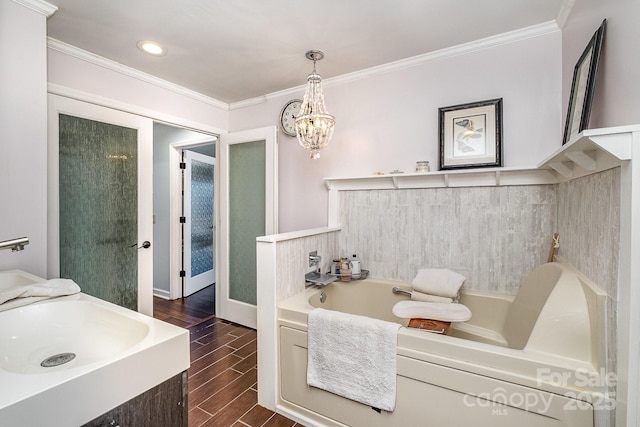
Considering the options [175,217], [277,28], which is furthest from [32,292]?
[175,217]

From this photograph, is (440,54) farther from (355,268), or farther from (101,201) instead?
(101,201)

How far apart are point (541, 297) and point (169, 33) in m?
Result: 2.94

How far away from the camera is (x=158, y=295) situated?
4188 mm

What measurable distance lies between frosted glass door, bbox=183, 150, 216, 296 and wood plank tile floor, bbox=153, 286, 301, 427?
0.66m

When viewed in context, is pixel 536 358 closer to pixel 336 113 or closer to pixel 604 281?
pixel 604 281

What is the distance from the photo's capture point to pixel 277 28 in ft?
6.61

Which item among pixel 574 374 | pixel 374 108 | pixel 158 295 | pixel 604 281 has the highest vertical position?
pixel 374 108

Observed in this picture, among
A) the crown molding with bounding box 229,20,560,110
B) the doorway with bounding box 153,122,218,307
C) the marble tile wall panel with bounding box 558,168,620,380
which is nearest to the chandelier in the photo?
the crown molding with bounding box 229,20,560,110

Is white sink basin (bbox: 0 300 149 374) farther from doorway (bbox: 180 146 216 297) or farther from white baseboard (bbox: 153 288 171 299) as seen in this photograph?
white baseboard (bbox: 153 288 171 299)

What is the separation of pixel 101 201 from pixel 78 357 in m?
1.75

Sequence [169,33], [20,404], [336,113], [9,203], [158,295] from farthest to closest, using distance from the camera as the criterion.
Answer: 1. [158,295]
2. [336,113]
3. [169,33]
4. [9,203]
5. [20,404]

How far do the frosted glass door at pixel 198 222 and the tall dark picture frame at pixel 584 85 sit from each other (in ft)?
13.2

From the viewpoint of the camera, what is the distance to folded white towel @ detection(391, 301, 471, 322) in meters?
1.80

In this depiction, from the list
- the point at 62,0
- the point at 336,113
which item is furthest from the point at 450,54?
the point at 62,0
